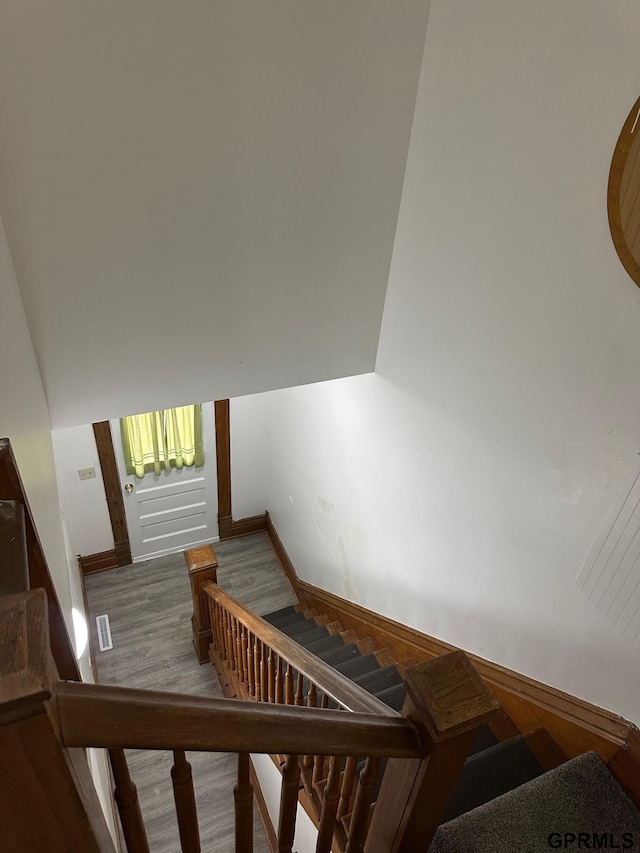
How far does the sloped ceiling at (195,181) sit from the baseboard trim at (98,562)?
2965 millimetres

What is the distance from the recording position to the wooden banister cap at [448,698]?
3.25ft

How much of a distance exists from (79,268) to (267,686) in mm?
2024

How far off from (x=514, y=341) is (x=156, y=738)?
1.62 m

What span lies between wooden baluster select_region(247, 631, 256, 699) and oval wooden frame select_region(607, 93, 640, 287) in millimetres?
2253

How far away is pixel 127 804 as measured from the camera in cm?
82

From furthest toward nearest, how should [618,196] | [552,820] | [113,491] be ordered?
1. [113,491]
2. [552,820]
3. [618,196]

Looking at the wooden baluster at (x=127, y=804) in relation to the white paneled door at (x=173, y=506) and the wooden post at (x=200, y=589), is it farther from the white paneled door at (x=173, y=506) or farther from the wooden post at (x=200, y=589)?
the white paneled door at (x=173, y=506)

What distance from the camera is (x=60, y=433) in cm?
438


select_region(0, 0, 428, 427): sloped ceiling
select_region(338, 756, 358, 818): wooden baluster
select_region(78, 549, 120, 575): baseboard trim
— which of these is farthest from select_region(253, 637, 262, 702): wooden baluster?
select_region(78, 549, 120, 575): baseboard trim

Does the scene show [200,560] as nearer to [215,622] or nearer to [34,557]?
[215,622]

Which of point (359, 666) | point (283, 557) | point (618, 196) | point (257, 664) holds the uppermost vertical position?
point (618, 196)


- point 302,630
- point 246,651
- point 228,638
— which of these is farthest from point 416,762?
point 302,630

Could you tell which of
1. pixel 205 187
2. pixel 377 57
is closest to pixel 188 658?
pixel 205 187

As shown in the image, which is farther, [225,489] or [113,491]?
A: [225,489]
